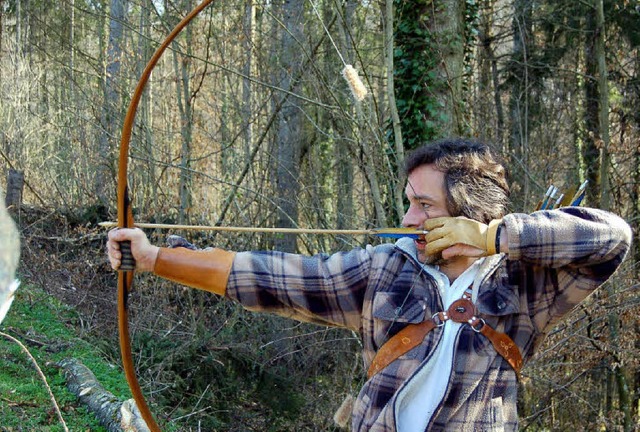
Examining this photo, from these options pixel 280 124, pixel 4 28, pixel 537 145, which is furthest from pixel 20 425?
pixel 4 28

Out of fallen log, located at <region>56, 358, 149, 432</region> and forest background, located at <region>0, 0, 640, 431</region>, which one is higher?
forest background, located at <region>0, 0, 640, 431</region>

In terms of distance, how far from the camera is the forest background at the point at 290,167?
4184mm

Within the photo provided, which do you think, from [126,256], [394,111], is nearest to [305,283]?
[126,256]

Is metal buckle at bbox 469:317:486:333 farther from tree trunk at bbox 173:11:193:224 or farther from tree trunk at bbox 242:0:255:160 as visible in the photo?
tree trunk at bbox 173:11:193:224

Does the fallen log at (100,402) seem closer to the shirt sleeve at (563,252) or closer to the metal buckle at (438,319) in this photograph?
the metal buckle at (438,319)

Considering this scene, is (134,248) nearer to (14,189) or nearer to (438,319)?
(438,319)

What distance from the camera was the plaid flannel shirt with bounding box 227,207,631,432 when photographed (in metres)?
1.67

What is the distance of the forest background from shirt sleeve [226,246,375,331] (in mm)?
1958

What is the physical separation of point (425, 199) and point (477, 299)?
28 cm

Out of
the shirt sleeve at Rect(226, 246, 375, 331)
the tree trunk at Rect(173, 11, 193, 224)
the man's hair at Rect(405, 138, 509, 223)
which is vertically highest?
the tree trunk at Rect(173, 11, 193, 224)

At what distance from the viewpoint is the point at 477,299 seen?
1.73m

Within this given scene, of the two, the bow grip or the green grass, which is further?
the green grass

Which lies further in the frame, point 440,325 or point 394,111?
point 394,111

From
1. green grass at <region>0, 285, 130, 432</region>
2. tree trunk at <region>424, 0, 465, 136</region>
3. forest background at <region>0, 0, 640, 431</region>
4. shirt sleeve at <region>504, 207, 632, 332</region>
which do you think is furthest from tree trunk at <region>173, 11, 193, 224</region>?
shirt sleeve at <region>504, 207, 632, 332</region>
